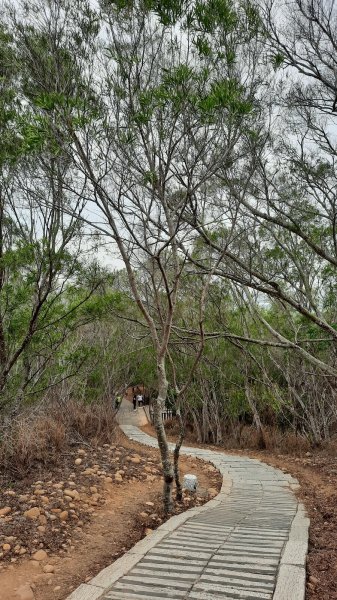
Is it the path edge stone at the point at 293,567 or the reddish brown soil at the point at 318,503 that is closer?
the path edge stone at the point at 293,567

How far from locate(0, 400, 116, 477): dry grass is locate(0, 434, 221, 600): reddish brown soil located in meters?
0.24

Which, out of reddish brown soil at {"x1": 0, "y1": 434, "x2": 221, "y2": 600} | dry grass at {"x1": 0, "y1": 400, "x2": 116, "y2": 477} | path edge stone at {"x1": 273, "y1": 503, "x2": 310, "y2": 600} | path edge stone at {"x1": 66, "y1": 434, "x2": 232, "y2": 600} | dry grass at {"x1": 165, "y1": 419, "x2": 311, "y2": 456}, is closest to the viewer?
path edge stone at {"x1": 273, "y1": 503, "x2": 310, "y2": 600}

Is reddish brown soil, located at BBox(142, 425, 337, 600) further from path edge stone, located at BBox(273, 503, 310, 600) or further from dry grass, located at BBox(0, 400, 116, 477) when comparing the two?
dry grass, located at BBox(0, 400, 116, 477)

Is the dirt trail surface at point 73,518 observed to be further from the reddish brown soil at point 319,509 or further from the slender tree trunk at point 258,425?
the slender tree trunk at point 258,425

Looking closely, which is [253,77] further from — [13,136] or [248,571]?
[248,571]

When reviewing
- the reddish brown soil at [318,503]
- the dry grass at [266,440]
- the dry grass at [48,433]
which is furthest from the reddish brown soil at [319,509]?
the dry grass at [48,433]

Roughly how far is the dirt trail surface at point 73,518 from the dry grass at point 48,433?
0.23 meters

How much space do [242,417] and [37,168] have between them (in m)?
10.8

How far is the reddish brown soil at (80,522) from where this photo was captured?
383cm

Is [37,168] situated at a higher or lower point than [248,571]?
higher

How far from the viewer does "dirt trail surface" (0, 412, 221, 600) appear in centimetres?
384

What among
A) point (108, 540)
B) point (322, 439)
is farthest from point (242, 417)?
point (108, 540)

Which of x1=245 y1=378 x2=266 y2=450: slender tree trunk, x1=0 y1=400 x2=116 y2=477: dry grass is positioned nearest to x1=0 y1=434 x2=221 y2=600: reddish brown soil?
x1=0 y1=400 x2=116 y2=477: dry grass

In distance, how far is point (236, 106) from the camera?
4.83m
